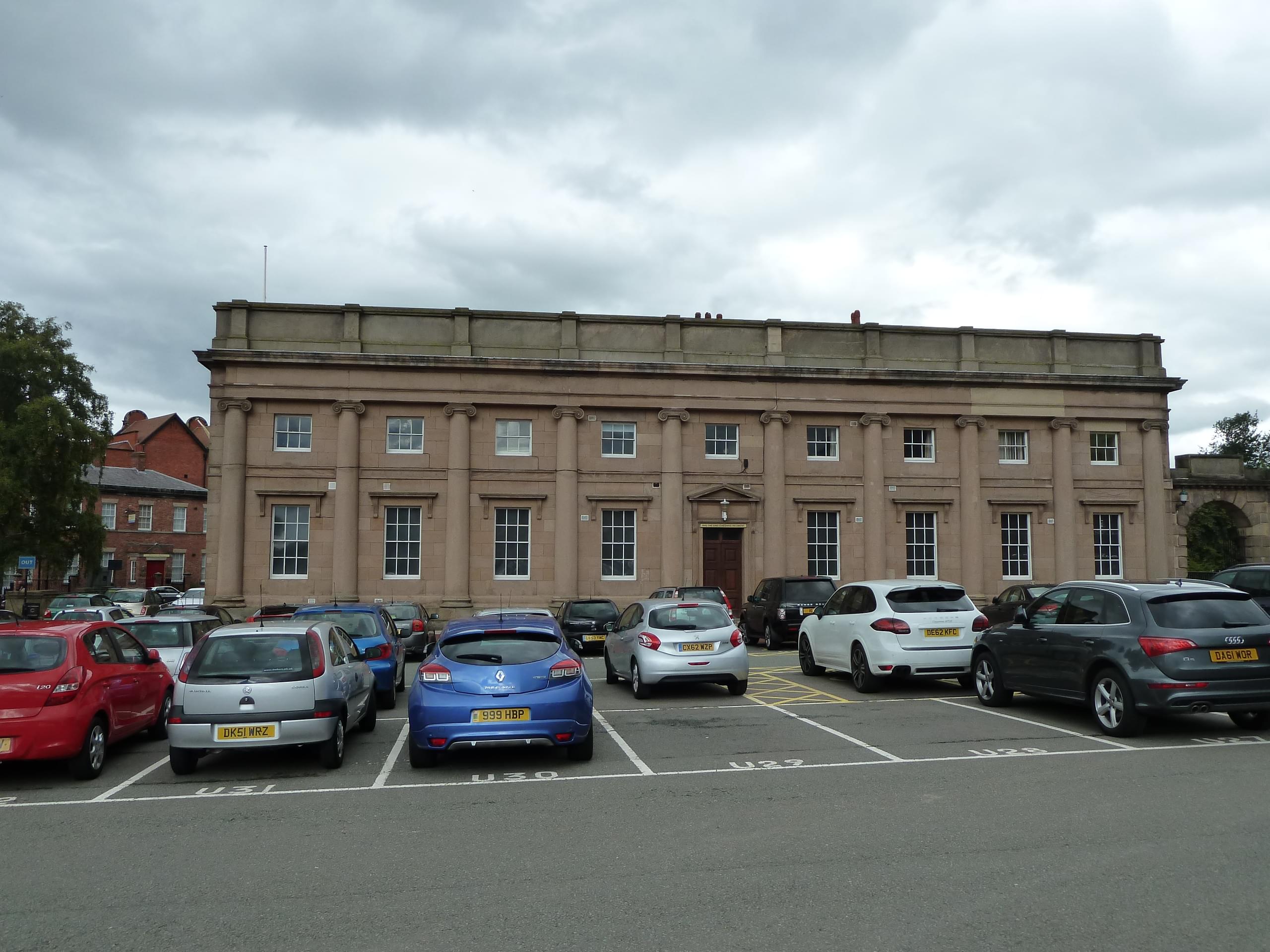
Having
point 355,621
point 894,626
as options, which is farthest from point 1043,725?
point 355,621

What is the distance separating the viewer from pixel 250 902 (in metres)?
5.50

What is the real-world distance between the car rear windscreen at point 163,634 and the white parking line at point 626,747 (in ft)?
20.8

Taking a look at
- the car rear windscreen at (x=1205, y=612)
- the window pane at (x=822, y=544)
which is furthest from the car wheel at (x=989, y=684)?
the window pane at (x=822, y=544)

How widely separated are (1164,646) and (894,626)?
14.2 ft

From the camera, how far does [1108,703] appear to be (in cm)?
1034

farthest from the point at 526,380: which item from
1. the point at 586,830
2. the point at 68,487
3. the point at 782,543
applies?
the point at 586,830

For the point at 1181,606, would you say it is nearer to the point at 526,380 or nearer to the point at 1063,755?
the point at 1063,755

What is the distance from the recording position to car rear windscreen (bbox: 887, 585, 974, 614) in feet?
45.7

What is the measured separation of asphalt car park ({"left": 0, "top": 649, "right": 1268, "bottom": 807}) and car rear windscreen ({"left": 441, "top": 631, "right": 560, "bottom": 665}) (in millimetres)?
1048

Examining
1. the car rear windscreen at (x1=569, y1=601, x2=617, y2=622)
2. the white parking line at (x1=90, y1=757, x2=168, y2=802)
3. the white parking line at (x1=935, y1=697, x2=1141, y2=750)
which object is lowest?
the white parking line at (x1=90, y1=757, x2=168, y2=802)

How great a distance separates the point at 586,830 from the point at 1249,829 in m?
4.51

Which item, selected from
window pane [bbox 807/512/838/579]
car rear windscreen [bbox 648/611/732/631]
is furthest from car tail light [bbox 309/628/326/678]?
window pane [bbox 807/512/838/579]

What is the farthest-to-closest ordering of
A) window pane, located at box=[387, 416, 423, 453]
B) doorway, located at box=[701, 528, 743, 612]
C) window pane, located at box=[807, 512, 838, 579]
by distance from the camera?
window pane, located at box=[807, 512, 838, 579] → doorway, located at box=[701, 528, 743, 612] → window pane, located at box=[387, 416, 423, 453]

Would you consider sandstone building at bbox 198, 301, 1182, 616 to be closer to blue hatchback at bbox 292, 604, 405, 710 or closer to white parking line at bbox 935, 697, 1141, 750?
blue hatchback at bbox 292, 604, 405, 710
